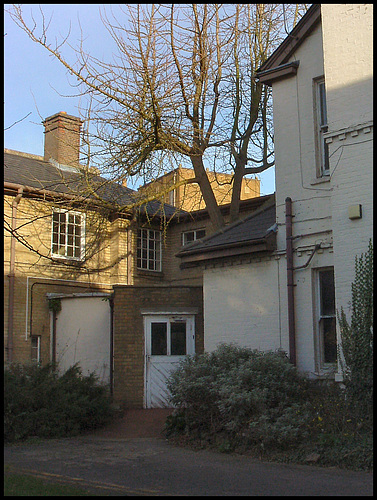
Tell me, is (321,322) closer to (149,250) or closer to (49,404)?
(49,404)

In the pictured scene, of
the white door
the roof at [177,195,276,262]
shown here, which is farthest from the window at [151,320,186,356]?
the roof at [177,195,276,262]

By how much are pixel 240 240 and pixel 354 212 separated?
3.12 metres

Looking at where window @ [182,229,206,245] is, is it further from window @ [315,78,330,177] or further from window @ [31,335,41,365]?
window @ [315,78,330,177]

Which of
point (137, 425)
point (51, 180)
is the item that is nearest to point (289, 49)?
point (137, 425)

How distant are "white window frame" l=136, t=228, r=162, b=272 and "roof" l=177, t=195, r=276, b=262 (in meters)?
8.07

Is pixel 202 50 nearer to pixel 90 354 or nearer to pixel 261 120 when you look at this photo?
pixel 261 120

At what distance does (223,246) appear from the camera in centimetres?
1351

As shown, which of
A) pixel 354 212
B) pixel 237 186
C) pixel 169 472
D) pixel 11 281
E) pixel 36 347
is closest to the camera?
pixel 169 472

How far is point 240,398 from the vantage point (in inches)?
393

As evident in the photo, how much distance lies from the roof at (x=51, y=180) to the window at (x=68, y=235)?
2.90ft

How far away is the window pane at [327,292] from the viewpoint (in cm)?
1213

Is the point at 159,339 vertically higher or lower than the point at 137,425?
higher

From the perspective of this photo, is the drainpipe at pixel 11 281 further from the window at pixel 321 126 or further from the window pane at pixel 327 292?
the window pane at pixel 327 292

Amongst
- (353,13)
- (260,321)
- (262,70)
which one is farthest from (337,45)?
(260,321)
